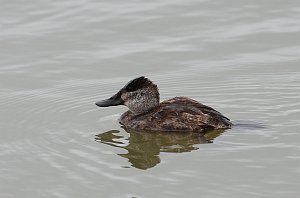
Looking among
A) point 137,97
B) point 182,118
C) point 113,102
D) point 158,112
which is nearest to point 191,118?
point 182,118

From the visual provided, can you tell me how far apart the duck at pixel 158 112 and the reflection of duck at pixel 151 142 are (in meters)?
0.10

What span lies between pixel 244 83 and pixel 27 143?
3.44m

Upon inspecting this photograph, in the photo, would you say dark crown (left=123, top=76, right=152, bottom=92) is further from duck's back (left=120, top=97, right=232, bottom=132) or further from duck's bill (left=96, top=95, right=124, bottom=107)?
duck's back (left=120, top=97, right=232, bottom=132)

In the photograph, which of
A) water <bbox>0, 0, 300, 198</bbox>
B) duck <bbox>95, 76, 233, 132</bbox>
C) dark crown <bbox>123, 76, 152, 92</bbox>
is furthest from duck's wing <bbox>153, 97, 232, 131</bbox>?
dark crown <bbox>123, 76, 152, 92</bbox>

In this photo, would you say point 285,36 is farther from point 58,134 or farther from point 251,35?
point 58,134

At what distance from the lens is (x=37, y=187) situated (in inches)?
355

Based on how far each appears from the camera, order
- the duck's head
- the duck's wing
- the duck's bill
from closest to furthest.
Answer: the duck's wing → the duck's head → the duck's bill

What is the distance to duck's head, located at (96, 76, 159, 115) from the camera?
11133mm

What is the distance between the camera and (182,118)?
10672 mm

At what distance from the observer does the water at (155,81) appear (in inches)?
355

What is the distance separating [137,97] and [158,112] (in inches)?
17.3

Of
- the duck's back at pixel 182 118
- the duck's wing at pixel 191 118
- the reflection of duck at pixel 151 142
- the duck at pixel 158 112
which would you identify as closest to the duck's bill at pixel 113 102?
the duck at pixel 158 112

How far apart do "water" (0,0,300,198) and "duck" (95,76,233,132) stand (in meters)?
0.15

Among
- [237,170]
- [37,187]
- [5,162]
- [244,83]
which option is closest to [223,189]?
[237,170]
